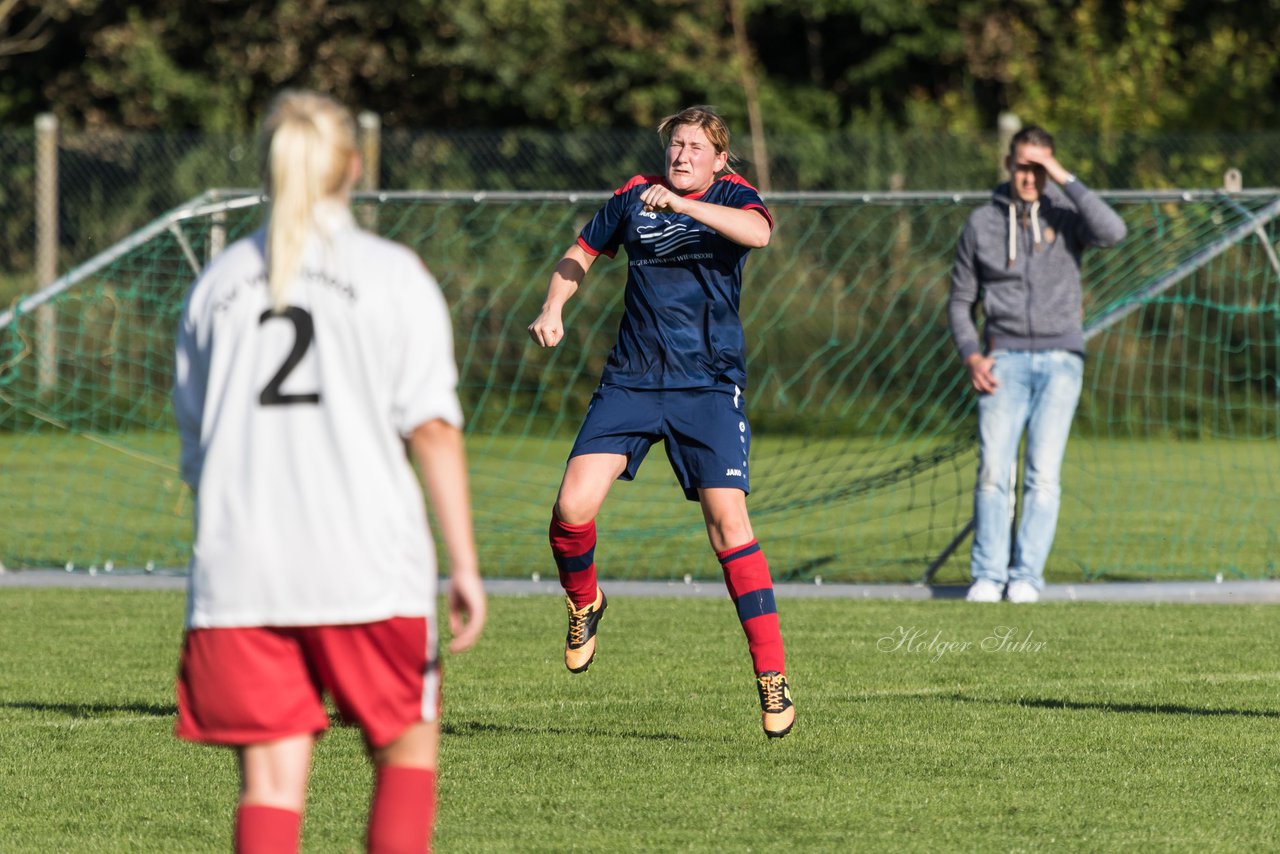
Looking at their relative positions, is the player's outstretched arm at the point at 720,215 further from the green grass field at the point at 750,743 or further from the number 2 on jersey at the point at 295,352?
the number 2 on jersey at the point at 295,352

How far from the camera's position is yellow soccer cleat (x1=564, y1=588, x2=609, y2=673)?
6066 millimetres

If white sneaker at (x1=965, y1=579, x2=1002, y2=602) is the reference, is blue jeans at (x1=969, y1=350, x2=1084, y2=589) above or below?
above

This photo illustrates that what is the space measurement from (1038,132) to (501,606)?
3.23 meters

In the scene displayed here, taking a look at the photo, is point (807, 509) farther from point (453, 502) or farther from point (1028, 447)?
point (453, 502)

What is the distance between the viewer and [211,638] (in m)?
3.11

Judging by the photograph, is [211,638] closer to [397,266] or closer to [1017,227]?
[397,266]

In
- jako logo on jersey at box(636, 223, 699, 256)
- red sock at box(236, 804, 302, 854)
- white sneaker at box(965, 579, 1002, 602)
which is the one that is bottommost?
white sneaker at box(965, 579, 1002, 602)

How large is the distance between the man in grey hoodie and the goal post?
1.01 meters

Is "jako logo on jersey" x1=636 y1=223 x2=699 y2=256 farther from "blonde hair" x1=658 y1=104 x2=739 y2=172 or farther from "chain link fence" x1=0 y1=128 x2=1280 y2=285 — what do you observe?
"chain link fence" x1=0 y1=128 x2=1280 y2=285

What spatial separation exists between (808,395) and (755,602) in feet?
35.9

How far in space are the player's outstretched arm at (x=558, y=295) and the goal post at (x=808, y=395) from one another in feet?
12.5

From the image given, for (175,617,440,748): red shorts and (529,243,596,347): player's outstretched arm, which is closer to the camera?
(175,617,440,748): red shorts

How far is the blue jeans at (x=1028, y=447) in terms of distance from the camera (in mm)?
8703
